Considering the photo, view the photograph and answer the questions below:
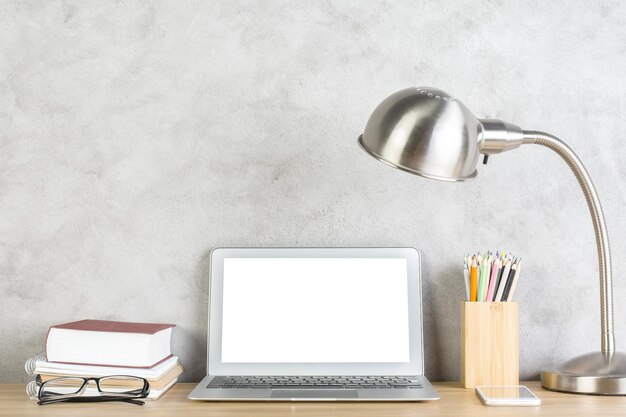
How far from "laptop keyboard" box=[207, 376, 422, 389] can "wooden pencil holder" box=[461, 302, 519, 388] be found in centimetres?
12

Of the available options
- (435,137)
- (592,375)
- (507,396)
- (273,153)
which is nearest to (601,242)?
(592,375)

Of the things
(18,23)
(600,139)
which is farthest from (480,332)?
(18,23)

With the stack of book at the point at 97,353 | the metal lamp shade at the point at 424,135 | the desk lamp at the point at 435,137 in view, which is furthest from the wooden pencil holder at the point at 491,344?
the stack of book at the point at 97,353

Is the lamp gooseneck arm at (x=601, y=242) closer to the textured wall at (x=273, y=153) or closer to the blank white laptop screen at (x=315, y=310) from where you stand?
the textured wall at (x=273, y=153)

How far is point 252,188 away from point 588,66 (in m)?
0.79

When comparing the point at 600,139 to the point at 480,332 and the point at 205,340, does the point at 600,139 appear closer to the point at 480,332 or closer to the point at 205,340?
the point at 480,332

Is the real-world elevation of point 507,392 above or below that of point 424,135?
below

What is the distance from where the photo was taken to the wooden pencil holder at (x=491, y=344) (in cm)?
117

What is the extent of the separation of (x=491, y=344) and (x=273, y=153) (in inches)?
23.6

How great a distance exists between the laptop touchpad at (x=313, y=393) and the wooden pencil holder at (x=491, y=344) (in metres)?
0.26

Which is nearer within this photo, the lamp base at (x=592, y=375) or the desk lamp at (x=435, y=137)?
the desk lamp at (x=435, y=137)

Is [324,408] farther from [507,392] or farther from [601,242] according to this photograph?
[601,242]

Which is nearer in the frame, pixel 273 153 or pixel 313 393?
pixel 313 393

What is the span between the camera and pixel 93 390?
3.56ft
